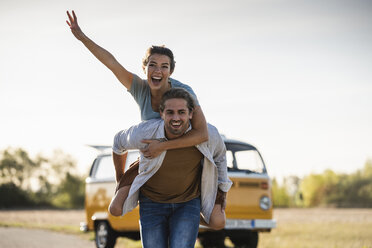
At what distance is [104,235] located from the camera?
38.7 ft

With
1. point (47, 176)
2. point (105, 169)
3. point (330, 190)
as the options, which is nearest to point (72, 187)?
point (47, 176)

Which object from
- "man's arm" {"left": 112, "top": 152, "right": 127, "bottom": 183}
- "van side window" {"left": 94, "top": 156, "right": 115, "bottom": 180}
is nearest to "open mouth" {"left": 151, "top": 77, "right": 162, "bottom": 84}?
"man's arm" {"left": 112, "top": 152, "right": 127, "bottom": 183}

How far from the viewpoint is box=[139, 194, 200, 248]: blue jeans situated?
4.00m

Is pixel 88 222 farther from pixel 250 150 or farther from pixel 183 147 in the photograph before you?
pixel 183 147

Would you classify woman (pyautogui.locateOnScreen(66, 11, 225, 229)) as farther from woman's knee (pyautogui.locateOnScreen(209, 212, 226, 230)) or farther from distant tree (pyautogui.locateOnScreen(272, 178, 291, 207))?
distant tree (pyautogui.locateOnScreen(272, 178, 291, 207))

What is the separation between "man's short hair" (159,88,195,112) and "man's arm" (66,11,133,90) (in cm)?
46

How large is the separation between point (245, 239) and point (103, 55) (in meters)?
8.33

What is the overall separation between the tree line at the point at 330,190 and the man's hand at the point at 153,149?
142ft

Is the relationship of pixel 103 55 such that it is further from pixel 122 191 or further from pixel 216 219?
pixel 216 219

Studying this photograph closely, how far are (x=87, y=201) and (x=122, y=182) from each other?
29.4 ft

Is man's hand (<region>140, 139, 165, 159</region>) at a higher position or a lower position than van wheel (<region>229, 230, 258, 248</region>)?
higher

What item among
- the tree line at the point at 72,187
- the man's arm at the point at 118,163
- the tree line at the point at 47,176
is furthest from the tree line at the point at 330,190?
the man's arm at the point at 118,163

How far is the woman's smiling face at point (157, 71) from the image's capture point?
4.29 metres

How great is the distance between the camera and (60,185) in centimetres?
5722
